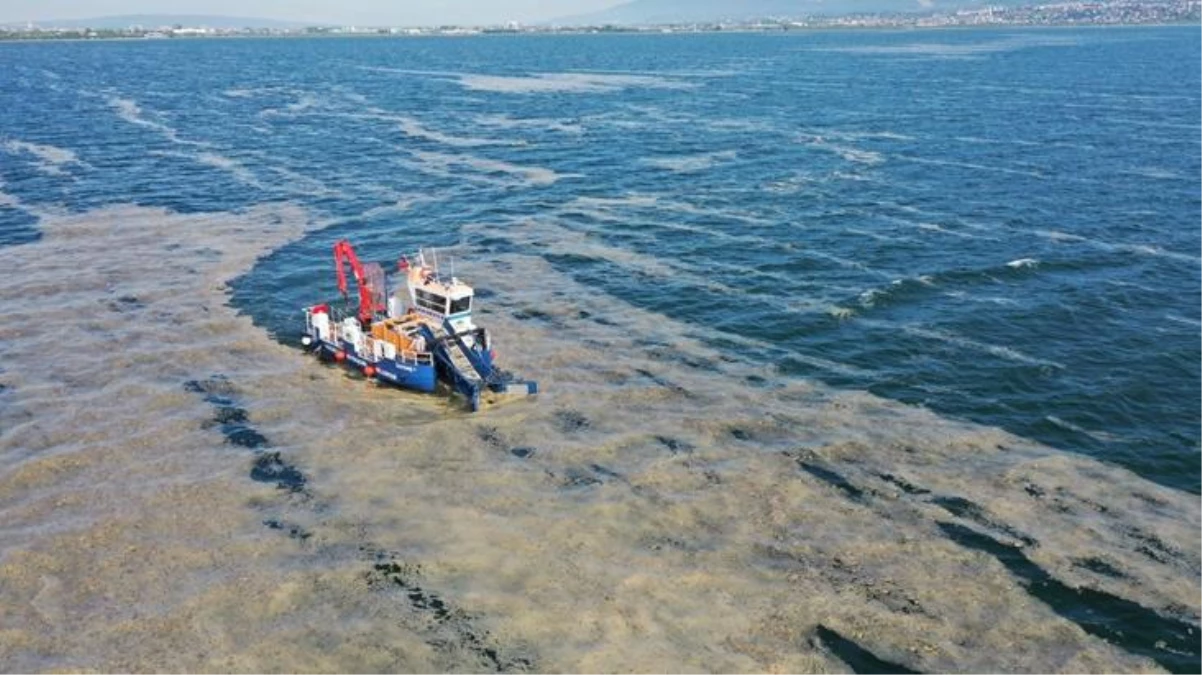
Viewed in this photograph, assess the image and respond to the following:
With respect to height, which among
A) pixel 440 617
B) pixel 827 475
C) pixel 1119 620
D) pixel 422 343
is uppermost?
pixel 422 343

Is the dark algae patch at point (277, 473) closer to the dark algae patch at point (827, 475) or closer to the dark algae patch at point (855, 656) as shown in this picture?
the dark algae patch at point (827, 475)

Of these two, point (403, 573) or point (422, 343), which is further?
point (422, 343)

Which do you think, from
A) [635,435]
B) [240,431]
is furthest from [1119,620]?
[240,431]

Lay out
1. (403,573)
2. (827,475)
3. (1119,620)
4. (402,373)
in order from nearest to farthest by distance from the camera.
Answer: (1119,620) < (403,573) < (827,475) < (402,373)

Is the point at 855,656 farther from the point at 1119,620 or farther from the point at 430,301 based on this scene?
the point at 430,301

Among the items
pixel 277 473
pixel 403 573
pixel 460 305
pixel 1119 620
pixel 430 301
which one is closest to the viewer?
pixel 1119 620

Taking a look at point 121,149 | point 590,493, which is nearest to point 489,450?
point 590,493

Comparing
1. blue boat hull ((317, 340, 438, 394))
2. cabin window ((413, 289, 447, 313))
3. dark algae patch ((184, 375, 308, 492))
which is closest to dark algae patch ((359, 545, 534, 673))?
dark algae patch ((184, 375, 308, 492))

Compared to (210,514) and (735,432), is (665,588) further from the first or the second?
(210,514)
